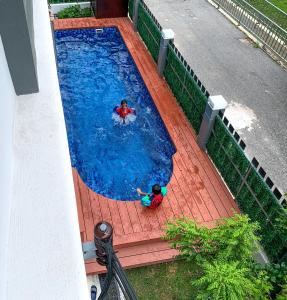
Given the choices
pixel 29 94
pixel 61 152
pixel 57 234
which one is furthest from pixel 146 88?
pixel 57 234

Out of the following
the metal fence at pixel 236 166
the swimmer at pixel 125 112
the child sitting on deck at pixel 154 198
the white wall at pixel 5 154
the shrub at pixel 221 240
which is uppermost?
the white wall at pixel 5 154

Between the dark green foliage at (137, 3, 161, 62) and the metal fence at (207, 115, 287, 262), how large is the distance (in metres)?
5.14

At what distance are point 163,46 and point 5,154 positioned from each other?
28.2 ft

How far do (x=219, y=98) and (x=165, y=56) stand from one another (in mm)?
3902

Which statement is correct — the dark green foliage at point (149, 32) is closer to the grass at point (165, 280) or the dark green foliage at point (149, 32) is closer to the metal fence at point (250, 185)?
the metal fence at point (250, 185)

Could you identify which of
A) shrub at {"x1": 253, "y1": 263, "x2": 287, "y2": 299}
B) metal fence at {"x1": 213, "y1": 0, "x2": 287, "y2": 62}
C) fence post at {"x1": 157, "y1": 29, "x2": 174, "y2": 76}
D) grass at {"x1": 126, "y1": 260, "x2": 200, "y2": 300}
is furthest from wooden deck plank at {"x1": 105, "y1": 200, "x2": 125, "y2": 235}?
metal fence at {"x1": 213, "y1": 0, "x2": 287, "y2": 62}

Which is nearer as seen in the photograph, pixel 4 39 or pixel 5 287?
pixel 5 287

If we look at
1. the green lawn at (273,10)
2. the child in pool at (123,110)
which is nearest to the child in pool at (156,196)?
the child in pool at (123,110)

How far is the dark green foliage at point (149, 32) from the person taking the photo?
11.7 m

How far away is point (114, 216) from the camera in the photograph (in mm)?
7305

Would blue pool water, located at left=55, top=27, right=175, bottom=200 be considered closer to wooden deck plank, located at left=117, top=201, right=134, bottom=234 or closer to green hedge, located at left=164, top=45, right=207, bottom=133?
wooden deck plank, located at left=117, top=201, right=134, bottom=234

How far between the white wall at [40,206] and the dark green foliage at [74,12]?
11.8 m

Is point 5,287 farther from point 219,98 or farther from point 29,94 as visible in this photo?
Answer: point 219,98

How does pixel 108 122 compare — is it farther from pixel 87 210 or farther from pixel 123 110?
pixel 87 210
